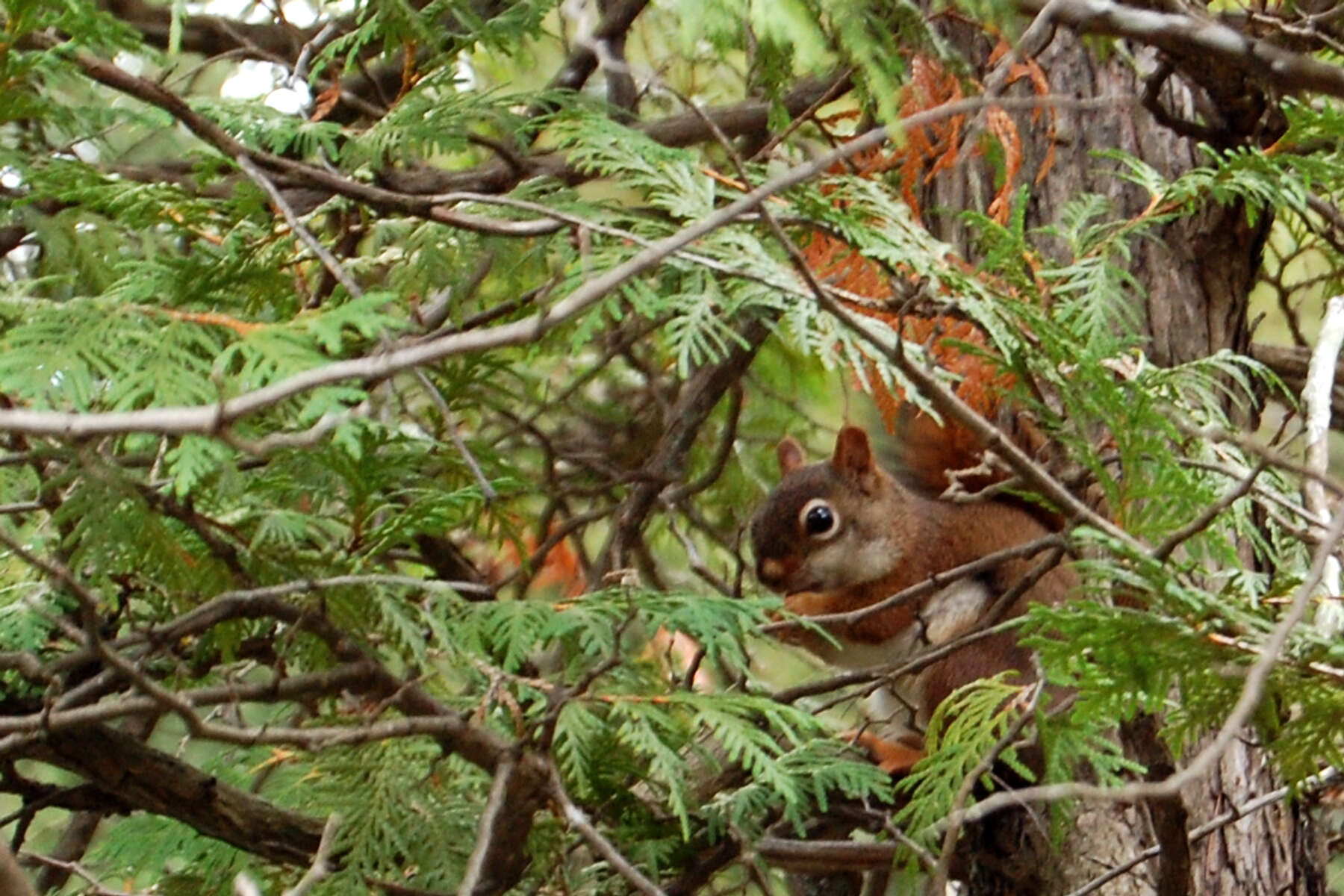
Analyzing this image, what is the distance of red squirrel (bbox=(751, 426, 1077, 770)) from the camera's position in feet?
8.16

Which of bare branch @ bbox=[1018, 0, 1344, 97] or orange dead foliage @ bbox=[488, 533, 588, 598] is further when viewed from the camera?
orange dead foliage @ bbox=[488, 533, 588, 598]

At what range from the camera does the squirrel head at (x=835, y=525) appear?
266cm

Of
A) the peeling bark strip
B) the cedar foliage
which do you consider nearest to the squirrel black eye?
the cedar foliage

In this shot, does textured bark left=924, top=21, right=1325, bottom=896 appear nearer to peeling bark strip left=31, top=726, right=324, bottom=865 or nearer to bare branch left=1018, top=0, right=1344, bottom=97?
bare branch left=1018, top=0, right=1344, bottom=97

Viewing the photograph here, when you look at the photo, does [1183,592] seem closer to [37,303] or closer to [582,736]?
[582,736]

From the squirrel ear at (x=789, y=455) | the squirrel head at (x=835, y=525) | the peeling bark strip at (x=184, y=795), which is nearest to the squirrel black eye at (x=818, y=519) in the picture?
the squirrel head at (x=835, y=525)

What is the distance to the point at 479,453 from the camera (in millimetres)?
1758

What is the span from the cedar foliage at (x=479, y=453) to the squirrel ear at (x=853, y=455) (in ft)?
1.52

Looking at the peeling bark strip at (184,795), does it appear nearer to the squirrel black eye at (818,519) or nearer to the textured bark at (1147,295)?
the textured bark at (1147,295)

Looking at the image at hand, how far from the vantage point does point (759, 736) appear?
5.08ft

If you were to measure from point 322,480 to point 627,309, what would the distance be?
3.44ft

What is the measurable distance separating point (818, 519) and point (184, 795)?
142 centimetres

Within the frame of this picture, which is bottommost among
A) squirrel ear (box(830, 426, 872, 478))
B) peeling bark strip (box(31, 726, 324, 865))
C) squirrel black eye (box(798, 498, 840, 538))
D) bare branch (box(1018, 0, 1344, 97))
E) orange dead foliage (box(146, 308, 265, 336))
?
squirrel black eye (box(798, 498, 840, 538))

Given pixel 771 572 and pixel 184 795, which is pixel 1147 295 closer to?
pixel 771 572
